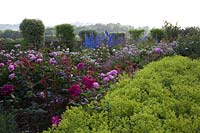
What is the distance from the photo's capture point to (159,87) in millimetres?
3301

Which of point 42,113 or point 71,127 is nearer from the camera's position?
point 71,127

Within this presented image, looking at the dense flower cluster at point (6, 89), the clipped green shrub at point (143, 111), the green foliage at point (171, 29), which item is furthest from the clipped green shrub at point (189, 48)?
the green foliage at point (171, 29)

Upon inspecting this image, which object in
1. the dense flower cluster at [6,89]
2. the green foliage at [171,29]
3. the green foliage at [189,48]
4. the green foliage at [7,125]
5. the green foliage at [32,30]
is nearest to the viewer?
the green foliage at [7,125]

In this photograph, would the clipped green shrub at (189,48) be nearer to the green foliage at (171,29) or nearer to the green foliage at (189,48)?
the green foliage at (189,48)

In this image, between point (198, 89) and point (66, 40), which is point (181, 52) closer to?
point (198, 89)

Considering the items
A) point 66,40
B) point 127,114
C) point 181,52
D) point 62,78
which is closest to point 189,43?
point 181,52

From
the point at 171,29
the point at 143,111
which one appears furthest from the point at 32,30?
the point at 143,111

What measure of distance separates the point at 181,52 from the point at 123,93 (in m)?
4.16

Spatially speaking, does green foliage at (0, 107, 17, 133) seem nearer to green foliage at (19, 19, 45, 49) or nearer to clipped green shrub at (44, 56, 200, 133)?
clipped green shrub at (44, 56, 200, 133)

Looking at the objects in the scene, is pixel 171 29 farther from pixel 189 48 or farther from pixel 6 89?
pixel 6 89

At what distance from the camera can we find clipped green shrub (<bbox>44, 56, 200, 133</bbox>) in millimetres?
2322

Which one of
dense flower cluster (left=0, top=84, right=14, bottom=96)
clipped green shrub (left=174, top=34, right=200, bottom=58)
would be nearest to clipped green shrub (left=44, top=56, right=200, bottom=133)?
dense flower cluster (left=0, top=84, right=14, bottom=96)

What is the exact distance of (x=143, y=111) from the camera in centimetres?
260

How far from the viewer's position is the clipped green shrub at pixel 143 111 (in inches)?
91.4
